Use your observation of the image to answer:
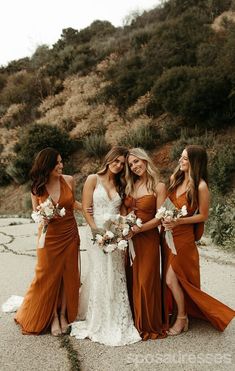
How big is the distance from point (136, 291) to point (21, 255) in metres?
4.69

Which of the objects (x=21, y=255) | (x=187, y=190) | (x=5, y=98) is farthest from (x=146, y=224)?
(x=5, y=98)

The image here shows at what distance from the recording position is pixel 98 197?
4.61 metres

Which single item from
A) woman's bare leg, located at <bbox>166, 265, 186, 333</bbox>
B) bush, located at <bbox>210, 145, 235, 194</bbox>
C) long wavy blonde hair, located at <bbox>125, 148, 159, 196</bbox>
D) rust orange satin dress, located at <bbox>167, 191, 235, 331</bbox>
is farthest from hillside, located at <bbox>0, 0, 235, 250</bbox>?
long wavy blonde hair, located at <bbox>125, 148, 159, 196</bbox>

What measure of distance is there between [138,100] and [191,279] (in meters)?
16.1

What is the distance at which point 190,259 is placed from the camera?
4.52 m

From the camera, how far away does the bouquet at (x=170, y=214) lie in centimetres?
416

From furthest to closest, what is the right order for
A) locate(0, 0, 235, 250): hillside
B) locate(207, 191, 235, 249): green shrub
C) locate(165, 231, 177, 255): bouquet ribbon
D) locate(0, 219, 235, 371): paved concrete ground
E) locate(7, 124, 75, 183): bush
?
locate(7, 124, 75, 183): bush
locate(0, 0, 235, 250): hillside
locate(207, 191, 235, 249): green shrub
locate(165, 231, 177, 255): bouquet ribbon
locate(0, 219, 235, 371): paved concrete ground

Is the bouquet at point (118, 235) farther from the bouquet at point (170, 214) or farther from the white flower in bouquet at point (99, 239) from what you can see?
the bouquet at point (170, 214)

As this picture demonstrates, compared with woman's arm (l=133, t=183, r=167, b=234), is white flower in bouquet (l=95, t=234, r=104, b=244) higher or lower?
lower

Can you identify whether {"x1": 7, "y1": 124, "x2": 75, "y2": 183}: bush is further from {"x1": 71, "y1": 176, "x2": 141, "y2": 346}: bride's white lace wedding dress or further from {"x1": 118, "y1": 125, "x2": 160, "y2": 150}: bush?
{"x1": 71, "y1": 176, "x2": 141, "y2": 346}: bride's white lace wedding dress

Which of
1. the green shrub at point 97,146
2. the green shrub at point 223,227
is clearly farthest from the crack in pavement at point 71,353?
the green shrub at point 97,146

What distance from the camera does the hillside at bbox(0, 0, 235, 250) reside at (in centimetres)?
1594

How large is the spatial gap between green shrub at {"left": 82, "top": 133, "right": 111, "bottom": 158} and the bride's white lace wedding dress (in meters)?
13.9

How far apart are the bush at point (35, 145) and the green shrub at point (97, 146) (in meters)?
1.30
